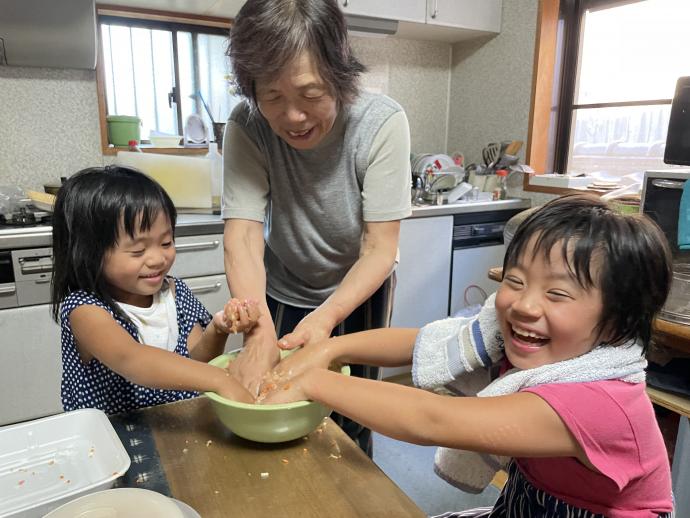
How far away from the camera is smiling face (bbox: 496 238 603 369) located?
76cm

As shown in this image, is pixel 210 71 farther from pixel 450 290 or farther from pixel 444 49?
pixel 450 290

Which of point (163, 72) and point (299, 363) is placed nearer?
point (299, 363)

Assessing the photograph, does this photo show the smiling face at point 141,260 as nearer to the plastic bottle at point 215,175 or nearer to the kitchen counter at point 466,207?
the plastic bottle at point 215,175

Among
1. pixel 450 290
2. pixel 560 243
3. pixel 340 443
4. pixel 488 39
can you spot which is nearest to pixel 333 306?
pixel 340 443

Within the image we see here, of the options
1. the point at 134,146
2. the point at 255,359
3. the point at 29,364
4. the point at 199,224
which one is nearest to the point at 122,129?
the point at 134,146

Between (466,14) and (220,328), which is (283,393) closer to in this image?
(220,328)

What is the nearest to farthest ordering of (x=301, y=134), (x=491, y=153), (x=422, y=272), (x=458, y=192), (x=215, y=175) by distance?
1. (x=301, y=134)
2. (x=215, y=175)
3. (x=422, y=272)
4. (x=458, y=192)
5. (x=491, y=153)

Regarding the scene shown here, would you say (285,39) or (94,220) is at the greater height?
(285,39)

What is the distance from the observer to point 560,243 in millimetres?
767

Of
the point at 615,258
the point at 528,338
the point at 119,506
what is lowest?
the point at 119,506

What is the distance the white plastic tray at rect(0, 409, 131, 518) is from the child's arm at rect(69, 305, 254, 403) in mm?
104

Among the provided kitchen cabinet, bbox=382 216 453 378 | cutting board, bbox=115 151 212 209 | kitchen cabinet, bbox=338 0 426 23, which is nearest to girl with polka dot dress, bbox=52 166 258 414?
cutting board, bbox=115 151 212 209

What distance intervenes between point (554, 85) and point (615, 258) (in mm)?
2554

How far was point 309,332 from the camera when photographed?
1087 mm
